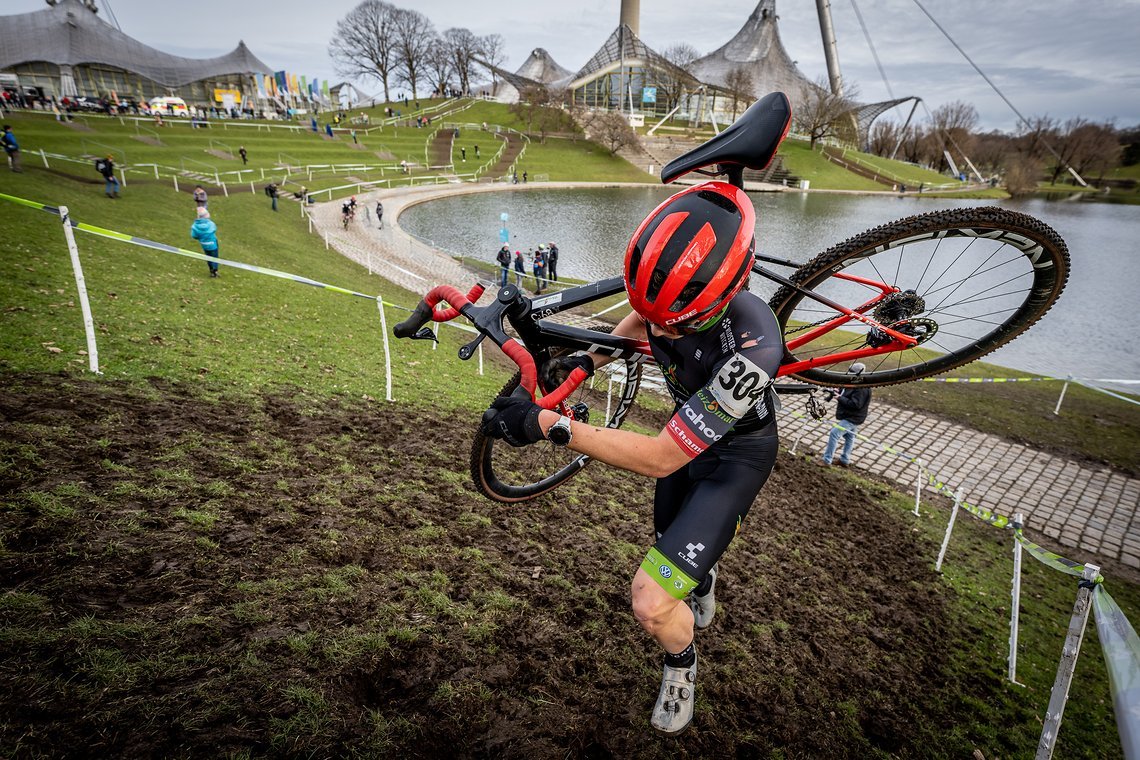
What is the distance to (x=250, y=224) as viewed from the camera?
85.8 ft

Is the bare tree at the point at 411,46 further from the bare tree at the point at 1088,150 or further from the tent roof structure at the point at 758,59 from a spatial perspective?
the bare tree at the point at 1088,150

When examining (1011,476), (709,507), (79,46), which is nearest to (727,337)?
(709,507)

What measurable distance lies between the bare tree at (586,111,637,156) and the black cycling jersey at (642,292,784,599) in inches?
3672

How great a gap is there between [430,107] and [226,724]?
416 feet

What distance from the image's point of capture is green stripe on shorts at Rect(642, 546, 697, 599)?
330 cm

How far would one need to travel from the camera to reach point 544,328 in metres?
4.34

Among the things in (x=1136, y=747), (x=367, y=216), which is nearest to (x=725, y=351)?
(x=1136, y=747)

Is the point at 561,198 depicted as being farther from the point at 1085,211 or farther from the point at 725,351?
the point at 1085,211

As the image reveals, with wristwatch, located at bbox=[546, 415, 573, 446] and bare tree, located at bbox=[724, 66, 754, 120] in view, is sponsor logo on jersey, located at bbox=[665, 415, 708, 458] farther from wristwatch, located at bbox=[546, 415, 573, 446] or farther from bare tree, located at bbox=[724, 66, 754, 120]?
bare tree, located at bbox=[724, 66, 754, 120]

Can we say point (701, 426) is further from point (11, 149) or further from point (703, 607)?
point (11, 149)

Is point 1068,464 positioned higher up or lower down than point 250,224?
lower down

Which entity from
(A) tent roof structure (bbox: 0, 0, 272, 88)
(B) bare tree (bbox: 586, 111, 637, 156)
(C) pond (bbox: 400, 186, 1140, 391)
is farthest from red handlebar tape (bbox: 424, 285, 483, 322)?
(A) tent roof structure (bbox: 0, 0, 272, 88)

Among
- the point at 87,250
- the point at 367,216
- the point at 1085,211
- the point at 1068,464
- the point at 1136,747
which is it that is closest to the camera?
the point at 1136,747

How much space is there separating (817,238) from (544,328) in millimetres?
43949
